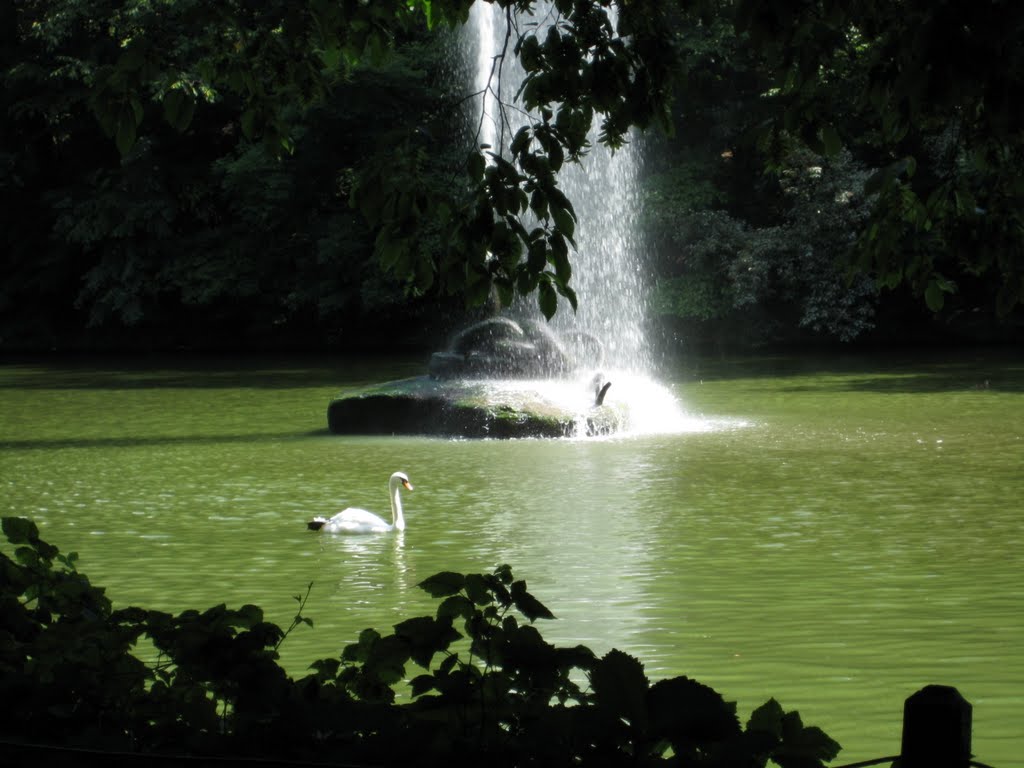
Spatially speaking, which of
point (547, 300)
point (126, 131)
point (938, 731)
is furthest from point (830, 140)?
point (938, 731)

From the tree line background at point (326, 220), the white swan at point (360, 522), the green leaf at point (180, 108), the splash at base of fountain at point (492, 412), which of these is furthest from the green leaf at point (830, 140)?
the tree line background at point (326, 220)

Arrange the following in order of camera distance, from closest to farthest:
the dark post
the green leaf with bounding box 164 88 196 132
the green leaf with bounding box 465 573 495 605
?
the dark post, the green leaf with bounding box 465 573 495 605, the green leaf with bounding box 164 88 196 132

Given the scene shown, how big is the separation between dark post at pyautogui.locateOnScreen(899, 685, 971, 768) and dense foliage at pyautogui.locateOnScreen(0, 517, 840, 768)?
0.25 meters

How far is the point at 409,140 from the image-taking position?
4.36 meters

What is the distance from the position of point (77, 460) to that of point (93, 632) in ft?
43.3

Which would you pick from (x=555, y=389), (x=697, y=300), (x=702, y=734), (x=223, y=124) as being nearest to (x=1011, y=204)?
(x=702, y=734)

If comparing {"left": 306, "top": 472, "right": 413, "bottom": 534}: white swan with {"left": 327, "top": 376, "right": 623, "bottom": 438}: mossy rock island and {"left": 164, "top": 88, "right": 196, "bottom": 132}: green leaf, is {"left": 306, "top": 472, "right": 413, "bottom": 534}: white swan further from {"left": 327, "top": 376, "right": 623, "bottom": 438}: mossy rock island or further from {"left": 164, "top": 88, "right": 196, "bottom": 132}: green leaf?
{"left": 164, "top": 88, "right": 196, "bottom": 132}: green leaf

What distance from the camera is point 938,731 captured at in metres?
2.13

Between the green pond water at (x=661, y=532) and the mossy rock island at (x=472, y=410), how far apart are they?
1.56 feet

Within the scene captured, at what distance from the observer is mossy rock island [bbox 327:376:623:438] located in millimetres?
17312

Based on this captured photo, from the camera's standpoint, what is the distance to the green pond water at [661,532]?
693cm

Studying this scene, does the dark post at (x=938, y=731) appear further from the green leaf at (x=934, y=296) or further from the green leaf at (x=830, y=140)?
the green leaf at (x=830, y=140)

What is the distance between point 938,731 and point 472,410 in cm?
1557

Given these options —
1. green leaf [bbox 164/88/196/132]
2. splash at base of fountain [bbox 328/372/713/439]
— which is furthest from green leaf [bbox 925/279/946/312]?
splash at base of fountain [bbox 328/372/713/439]
